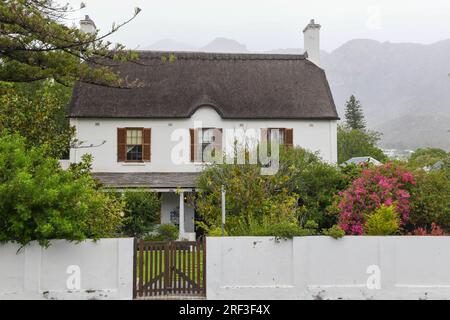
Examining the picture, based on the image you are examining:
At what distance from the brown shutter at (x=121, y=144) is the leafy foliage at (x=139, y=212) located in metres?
2.99

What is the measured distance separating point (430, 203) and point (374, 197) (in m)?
1.54

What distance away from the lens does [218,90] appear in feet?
72.2

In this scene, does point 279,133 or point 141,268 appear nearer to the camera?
point 141,268

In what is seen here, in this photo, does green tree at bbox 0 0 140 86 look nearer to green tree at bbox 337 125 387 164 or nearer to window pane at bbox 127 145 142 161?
window pane at bbox 127 145 142 161

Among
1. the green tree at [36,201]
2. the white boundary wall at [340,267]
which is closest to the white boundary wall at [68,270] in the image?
the green tree at [36,201]

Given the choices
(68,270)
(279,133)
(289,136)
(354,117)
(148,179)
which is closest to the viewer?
(68,270)

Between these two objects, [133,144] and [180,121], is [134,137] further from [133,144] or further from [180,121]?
[180,121]

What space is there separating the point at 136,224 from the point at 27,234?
26.0ft

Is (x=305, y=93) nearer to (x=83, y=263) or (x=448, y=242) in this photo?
(x=448, y=242)

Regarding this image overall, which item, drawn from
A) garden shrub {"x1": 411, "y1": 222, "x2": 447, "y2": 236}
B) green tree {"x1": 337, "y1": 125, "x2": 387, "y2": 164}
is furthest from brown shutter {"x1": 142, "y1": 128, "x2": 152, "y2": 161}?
green tree {"x1": 337, "y1": 125, "x2": 387, "y2": 164}

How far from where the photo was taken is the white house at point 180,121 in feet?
67.7

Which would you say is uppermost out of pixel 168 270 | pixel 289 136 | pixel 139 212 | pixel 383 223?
pixel 289 136

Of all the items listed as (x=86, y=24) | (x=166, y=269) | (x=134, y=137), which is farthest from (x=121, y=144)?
(x=166, y=269)
